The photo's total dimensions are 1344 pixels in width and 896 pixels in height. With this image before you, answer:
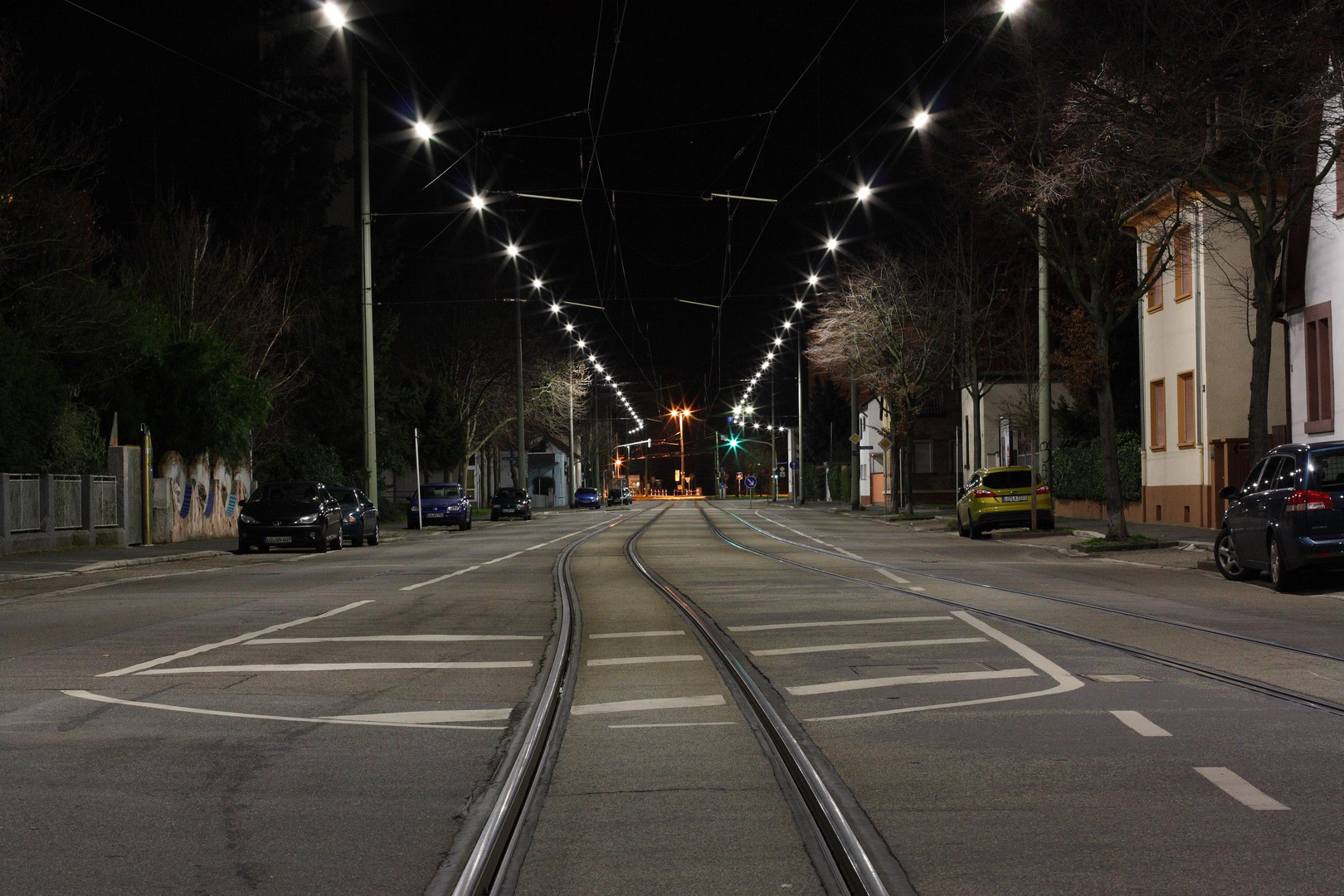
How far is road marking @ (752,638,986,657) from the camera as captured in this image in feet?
37.9

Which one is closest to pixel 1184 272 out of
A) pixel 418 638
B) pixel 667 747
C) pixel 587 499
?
pixel 418 638

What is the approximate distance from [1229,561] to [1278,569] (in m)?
2.35

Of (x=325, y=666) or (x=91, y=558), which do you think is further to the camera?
(x=91, y=558)

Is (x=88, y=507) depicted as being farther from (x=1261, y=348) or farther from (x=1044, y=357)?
(x=1261, y=348)

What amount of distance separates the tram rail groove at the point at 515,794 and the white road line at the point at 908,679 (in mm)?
1583

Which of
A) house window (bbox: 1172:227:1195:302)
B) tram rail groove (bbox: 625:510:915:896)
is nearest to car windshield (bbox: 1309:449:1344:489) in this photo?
tram rail groove (bbox: 625:510:915:896)

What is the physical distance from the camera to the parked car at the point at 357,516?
35.3 metres

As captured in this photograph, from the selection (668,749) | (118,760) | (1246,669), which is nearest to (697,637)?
(1246,669)

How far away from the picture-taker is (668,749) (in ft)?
23.8

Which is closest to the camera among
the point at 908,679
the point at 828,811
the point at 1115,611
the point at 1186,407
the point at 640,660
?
the point at 828,811

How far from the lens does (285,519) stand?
31.3 meters

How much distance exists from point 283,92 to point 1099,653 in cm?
4866

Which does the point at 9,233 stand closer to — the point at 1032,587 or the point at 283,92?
the point at 1032,587

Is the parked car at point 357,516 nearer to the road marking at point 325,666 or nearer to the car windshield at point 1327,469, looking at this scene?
the car windshield at point 1327,469
